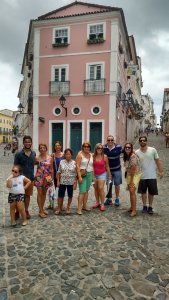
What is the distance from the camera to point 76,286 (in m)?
3.61

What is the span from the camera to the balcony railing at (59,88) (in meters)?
21.1

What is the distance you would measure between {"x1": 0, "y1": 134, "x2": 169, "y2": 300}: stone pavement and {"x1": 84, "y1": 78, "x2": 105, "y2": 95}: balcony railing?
14.7m

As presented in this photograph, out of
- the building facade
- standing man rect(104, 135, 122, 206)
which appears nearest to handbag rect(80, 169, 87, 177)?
standing man rect(104, 135, 122, 206)

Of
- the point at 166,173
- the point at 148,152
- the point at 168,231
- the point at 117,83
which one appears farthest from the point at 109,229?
the point at 117,83

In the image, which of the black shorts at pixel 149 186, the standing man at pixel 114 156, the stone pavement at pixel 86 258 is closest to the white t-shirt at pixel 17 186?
the stone pavement at pixel 86 258

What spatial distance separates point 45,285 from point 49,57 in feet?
65.5

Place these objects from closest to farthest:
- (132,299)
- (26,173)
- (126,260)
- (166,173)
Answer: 1. (132,299)
2. (126,260)
3. (26,173)
4. (166,173)

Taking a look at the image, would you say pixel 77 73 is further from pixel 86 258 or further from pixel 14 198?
pixel 86 258

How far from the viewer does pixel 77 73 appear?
68.8 ft

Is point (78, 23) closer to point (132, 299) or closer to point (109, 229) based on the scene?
point (109, 229)

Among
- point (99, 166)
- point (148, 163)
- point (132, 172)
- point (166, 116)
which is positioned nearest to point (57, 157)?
point (99, 166)

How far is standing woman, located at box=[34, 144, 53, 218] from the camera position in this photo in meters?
6.40

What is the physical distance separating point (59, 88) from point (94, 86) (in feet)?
8.71

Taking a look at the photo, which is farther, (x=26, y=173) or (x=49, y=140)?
(x=49, y=140)
